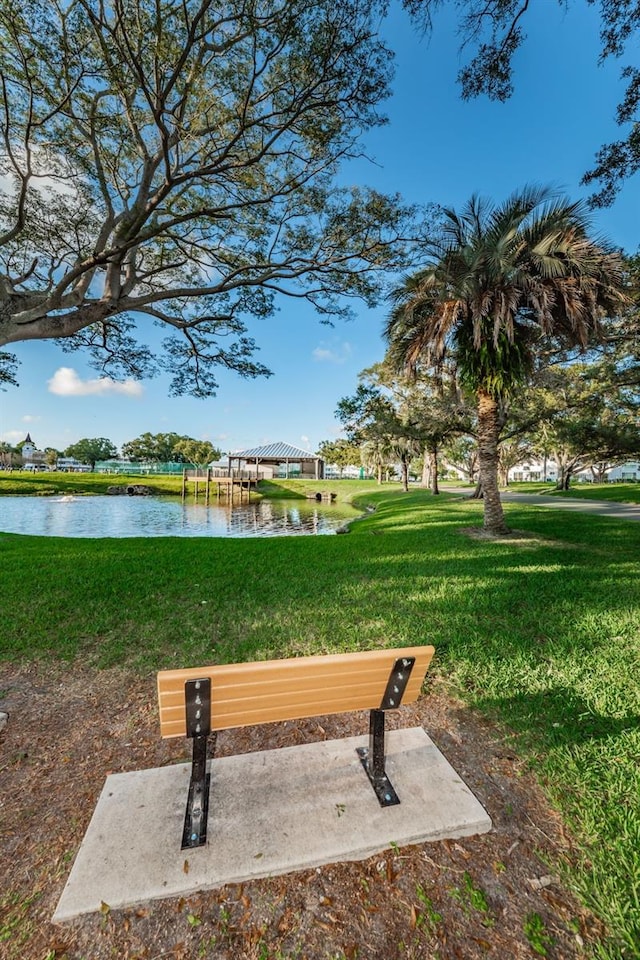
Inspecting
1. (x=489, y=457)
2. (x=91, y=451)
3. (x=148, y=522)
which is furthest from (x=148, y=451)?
(x=489, y=457)

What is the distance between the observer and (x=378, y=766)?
215 centimetres

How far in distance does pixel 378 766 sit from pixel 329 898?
Result: 645 millimetres

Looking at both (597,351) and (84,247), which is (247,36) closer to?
(84,247)

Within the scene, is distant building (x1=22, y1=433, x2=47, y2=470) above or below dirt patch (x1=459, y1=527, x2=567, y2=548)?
above

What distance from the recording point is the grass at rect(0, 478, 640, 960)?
6.79ft

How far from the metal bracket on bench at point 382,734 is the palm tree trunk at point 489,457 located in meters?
7.51

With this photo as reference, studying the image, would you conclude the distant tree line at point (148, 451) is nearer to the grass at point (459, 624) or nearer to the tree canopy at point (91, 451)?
the tree canopy at point (91, 451)

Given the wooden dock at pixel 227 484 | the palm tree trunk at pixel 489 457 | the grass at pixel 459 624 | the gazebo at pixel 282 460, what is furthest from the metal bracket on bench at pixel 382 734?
the gazebo at pixel 282 460

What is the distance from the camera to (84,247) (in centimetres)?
950

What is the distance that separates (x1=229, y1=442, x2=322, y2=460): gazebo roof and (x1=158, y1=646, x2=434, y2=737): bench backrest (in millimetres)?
43358

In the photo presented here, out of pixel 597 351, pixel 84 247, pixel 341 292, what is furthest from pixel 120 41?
pixel 597 351

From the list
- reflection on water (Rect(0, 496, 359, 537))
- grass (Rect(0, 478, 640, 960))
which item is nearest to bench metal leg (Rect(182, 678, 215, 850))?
grass (Rect(0, 478, 640, 960))

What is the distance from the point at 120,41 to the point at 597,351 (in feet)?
39.9

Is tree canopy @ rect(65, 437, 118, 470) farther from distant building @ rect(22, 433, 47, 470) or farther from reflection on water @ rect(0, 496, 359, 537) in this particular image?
reflection on water @ rect(0, 496, 359, 537)
